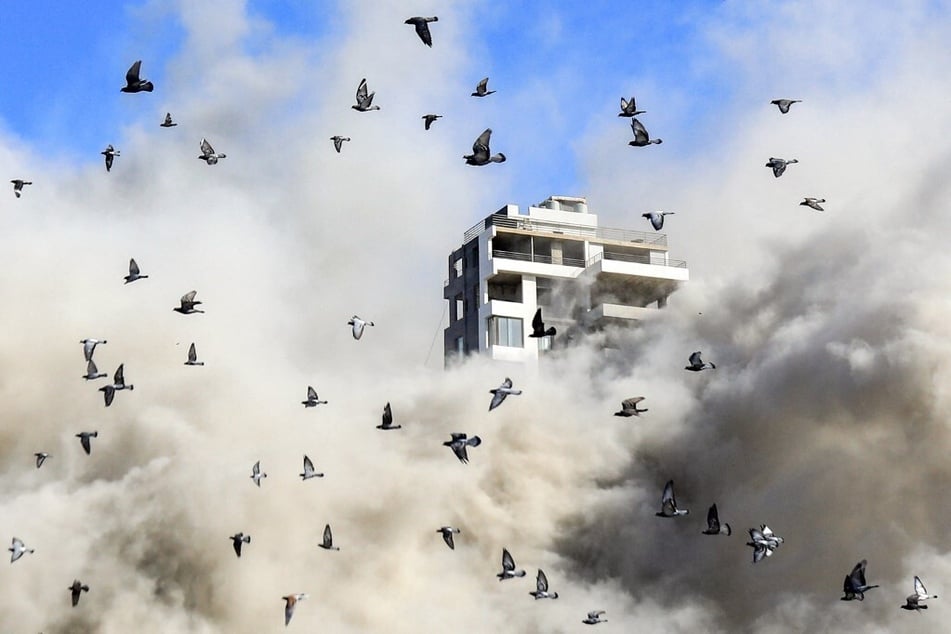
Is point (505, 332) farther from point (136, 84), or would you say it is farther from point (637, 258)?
point (136, 84)

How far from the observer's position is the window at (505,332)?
11619 centimetres

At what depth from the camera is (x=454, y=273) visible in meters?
125

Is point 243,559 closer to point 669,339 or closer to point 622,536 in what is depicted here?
point 622,536

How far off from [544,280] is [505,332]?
5.78 metres

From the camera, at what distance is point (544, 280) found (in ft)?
392

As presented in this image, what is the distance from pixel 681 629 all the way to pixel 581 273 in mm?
47406

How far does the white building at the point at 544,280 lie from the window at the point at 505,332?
0.08 m

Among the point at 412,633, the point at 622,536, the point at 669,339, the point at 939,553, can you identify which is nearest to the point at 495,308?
the point at 669,339

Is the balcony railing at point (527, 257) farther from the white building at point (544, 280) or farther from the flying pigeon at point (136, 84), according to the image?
the flying pigeon at point (136, 84)

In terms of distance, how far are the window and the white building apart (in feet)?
0.25

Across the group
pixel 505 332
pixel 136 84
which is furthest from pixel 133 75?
pixel 505 332

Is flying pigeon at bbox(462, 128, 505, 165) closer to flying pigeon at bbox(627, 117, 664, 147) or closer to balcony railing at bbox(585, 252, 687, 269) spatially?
flying pigeon at bbox(627, 117, 664, 147)

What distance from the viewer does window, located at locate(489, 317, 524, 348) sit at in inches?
4574

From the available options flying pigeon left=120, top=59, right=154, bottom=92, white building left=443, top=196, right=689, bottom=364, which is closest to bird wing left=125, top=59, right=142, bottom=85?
flying pigeon left=120, top=59, right=154, bottom=92
